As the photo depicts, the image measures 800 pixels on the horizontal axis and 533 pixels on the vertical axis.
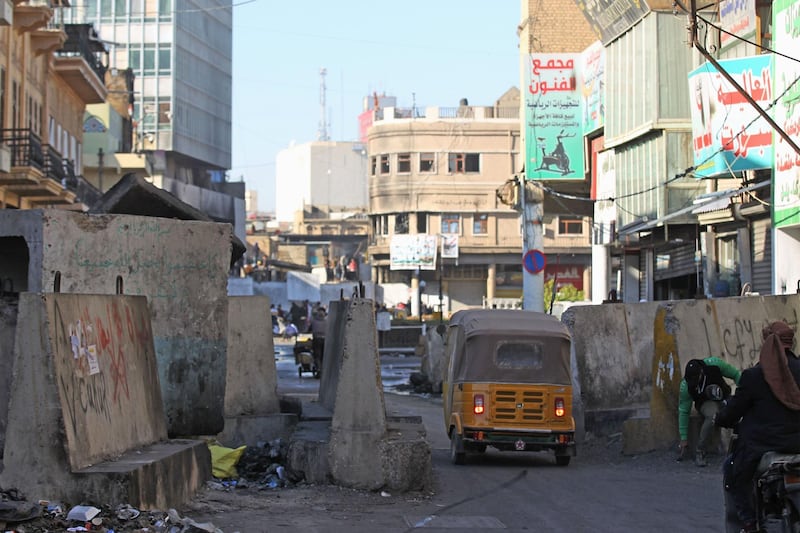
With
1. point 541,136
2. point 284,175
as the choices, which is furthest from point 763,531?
point 284,175

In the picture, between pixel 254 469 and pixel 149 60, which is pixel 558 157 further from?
pixel 149 60

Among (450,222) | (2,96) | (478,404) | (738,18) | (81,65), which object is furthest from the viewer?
(450,222)

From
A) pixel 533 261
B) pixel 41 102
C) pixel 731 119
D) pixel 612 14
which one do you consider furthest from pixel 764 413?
pixel 41 102

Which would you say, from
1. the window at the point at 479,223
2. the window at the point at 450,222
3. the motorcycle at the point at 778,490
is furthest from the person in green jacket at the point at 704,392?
the window at the point at 479,223

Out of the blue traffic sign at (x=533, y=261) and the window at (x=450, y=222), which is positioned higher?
the window at (x=450, y=222)

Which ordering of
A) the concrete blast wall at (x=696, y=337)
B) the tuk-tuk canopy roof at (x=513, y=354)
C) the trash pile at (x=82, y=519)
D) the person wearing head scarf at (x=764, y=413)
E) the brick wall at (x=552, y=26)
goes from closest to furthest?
1. the person wearing head scarf at (x=764, y=413)
2. the trash pile at (x=82, y=519)
3. the concrete blast wall at (x=696, y=337)
4. the tuk-tuk canopy roof at (x=513, y=354)
5. the brick wall at (x=552, y=26)

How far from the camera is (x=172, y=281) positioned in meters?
13.5

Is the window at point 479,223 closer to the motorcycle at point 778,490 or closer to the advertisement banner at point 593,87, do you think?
the advertisement banner at point 593,87

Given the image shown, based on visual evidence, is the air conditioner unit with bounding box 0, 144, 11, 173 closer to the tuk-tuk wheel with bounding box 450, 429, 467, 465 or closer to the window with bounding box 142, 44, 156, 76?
the tuk-tuk wheel with bounding box 450, 429, 467, 465

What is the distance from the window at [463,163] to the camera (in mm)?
89094

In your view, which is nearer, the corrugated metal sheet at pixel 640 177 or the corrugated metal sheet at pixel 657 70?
the corrugated metal sheet at pixel 657 70

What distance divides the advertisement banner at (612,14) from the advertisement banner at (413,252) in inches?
1985

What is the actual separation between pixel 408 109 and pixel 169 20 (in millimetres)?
18553

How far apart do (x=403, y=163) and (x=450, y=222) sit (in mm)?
5641
